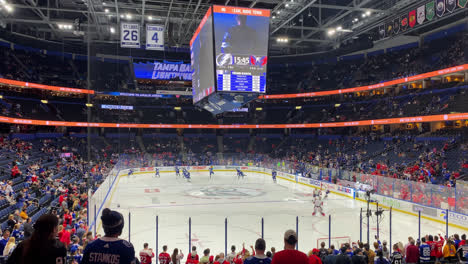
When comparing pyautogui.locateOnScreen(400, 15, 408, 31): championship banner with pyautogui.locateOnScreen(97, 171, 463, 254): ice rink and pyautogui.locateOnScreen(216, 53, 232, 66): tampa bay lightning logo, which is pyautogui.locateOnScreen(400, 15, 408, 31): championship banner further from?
pyautogui.locateOnScreen(216, 53, 232, 66): tampa bay lightning logo

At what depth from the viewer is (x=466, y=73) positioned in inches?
1126

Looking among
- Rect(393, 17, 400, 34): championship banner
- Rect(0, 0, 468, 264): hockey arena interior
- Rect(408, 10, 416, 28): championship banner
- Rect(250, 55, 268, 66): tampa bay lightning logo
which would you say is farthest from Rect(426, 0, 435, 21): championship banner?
Rect(250, 55, 268, 66): tampa bay lightning logo

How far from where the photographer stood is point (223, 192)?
25172 millimetres

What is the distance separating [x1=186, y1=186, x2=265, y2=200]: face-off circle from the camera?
23.4 metres

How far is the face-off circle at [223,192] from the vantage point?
2339 centimetres

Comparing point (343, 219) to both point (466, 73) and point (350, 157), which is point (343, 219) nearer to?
point (350, 157)

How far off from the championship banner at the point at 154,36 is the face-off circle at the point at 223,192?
34.0ft

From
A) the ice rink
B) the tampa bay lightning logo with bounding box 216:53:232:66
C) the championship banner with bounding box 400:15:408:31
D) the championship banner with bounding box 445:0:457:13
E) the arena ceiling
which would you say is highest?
the arena ceiling

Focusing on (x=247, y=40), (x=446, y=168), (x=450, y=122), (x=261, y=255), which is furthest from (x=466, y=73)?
(x=261, y=255)

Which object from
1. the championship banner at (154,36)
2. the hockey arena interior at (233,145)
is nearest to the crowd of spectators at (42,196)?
the hockey arena interior at (233,145)

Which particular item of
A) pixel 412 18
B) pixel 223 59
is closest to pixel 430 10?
pixel 412 18

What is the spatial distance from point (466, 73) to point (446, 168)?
453 inches

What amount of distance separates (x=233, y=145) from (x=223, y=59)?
34529 millimetres

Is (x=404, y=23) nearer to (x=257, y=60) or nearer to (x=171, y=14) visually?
(x=257, y=60)
